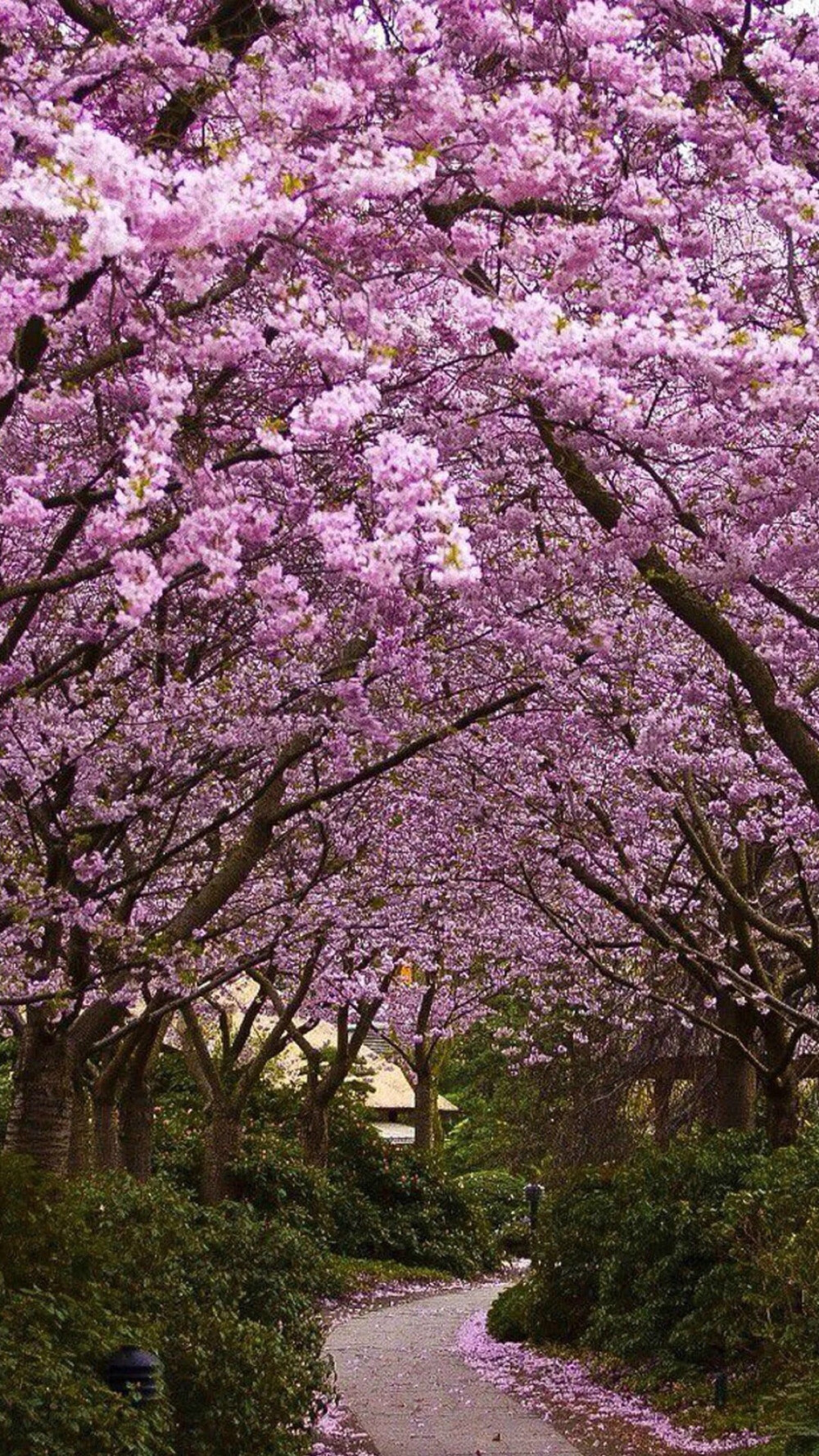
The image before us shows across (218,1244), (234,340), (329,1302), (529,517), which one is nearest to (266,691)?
(529,517)

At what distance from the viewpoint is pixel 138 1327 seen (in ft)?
22.8

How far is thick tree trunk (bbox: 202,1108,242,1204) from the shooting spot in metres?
19.5

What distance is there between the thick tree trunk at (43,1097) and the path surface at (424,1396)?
2677 millimetres

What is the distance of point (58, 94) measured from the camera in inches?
185

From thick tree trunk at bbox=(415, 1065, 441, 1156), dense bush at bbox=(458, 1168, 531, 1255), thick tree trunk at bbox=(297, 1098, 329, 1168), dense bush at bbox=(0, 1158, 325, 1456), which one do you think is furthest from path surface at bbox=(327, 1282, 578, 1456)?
dense bush at bbox=(458, 1168, 531, 1255)

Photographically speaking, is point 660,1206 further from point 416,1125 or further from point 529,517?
point 416,1125

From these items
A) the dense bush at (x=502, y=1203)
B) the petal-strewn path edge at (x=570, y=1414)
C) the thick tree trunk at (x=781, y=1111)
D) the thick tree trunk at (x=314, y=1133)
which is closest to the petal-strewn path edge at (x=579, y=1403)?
the petal-strewn path edge at (x=570, y=1414)

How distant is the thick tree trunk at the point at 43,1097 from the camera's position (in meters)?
10.3

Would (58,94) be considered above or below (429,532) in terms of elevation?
above

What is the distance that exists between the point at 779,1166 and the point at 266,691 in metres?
5.29

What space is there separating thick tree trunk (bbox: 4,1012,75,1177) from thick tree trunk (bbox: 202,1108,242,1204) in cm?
919

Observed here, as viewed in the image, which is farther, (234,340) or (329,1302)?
(329,1302)

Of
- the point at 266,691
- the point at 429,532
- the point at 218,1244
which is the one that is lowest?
the point at 218,1244

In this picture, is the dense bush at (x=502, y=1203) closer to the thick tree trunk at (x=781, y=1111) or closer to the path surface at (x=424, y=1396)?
the path surface at (x=424, y=1396)
